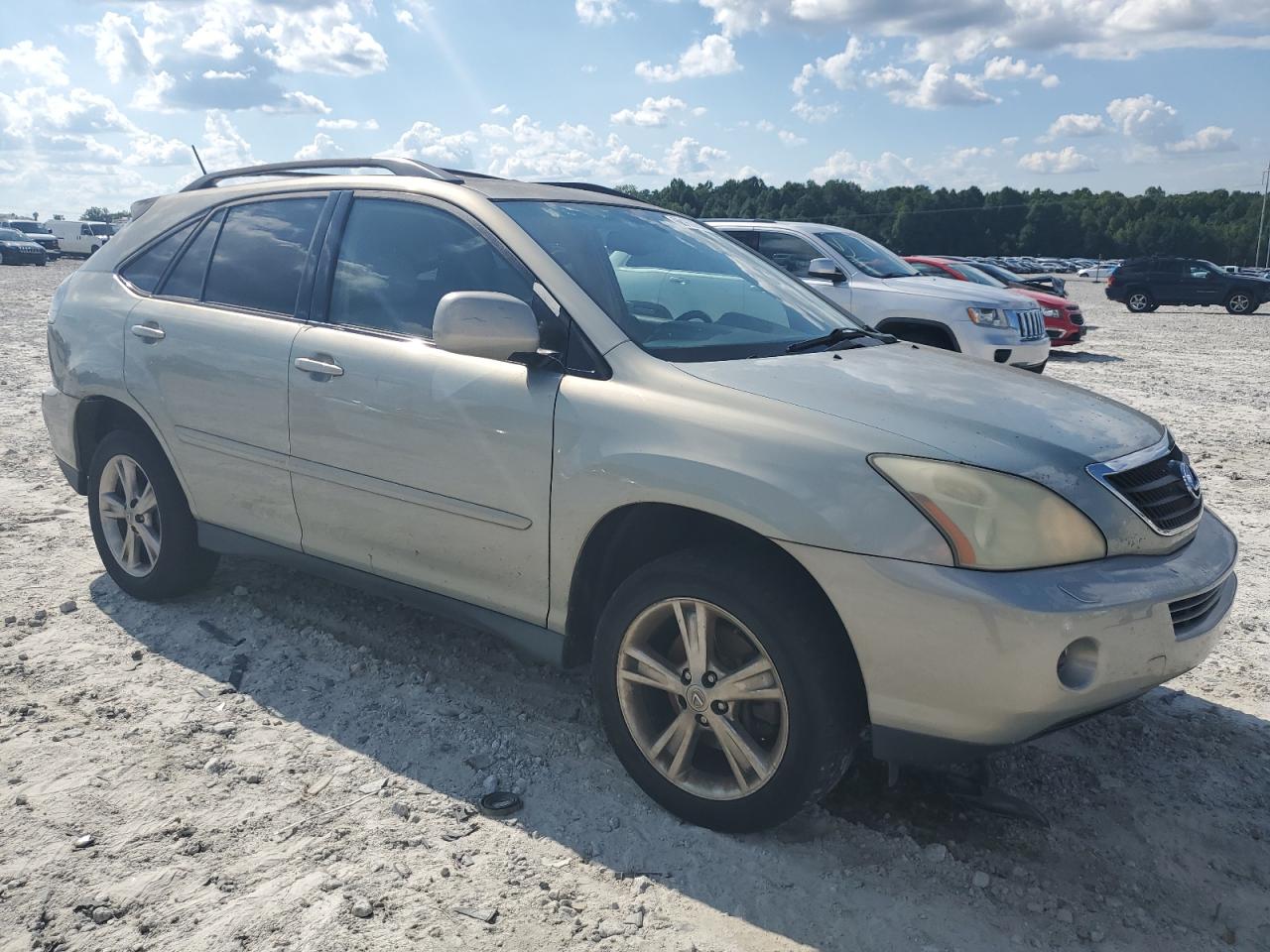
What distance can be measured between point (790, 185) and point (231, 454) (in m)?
105

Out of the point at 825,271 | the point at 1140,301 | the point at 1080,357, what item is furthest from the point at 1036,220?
the point at 825,271

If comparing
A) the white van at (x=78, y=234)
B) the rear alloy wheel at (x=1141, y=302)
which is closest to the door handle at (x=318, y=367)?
the rear alloy wheel at (x=1141, y=302)

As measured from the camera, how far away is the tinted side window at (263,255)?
155 inches

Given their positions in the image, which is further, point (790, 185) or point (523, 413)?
point (790, 185)

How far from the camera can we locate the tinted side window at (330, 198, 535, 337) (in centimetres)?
343

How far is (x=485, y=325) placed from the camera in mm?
3082

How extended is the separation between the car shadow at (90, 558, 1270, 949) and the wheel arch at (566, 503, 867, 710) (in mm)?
515

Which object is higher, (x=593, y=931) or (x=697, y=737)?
(x=697, y=737)

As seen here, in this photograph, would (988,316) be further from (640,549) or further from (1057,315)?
(640,549)

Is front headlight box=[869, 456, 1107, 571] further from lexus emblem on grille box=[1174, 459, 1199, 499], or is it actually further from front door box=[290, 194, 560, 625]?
front door box=[290, 194, 560, 625]

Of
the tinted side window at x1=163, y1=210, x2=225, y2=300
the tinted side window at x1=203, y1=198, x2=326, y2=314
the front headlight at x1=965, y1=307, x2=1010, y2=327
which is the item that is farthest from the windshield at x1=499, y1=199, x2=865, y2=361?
the front headlight at x1=965, y1=307, x2=1010, y2=327

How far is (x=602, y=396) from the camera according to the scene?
303 centimetres

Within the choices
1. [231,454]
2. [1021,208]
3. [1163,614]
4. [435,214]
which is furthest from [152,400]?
[1021,208]

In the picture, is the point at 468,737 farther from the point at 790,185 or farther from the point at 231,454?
the point at 790,185
